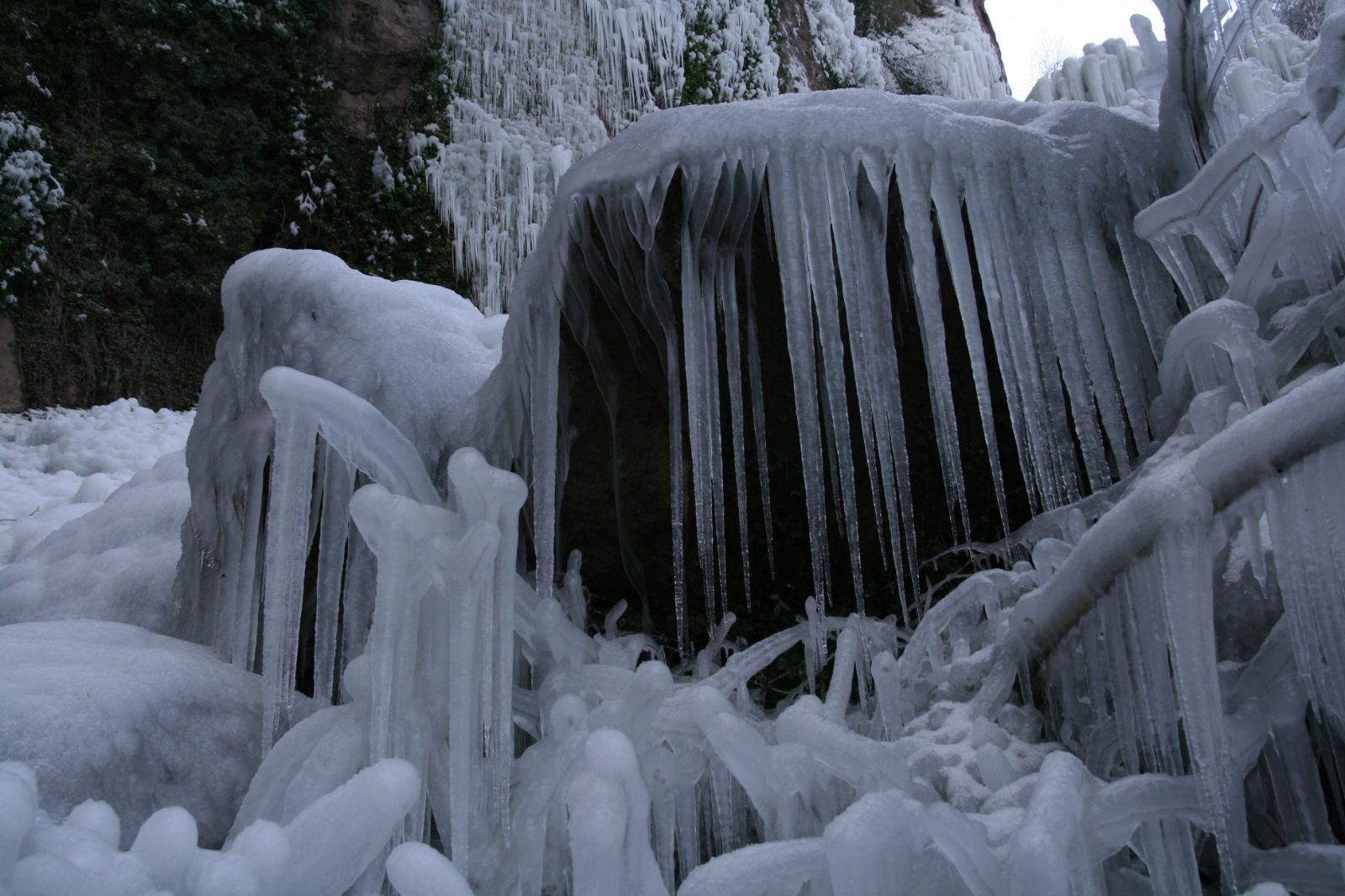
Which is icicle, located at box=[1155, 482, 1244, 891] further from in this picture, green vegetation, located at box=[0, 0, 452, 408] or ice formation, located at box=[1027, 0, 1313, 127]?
green vegetation, located at box=[0, 0, 452, 408]

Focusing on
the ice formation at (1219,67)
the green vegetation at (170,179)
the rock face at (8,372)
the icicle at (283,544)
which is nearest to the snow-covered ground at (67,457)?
the rock face at (8,372)

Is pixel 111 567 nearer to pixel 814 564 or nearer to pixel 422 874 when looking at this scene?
pixel 814 564

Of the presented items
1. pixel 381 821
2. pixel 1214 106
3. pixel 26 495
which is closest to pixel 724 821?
pixel 381 821

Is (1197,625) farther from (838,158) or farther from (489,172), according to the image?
(489,172)

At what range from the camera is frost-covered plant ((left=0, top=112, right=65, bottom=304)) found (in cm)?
754

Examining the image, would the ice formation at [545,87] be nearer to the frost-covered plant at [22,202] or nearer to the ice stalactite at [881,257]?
the frost-covered plant at [22,202]

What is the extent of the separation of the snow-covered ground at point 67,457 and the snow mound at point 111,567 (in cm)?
75

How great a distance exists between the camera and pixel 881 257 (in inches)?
105

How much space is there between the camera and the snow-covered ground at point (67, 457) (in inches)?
210

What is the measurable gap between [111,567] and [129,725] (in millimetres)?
2224

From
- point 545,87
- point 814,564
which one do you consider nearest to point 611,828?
point 814,564

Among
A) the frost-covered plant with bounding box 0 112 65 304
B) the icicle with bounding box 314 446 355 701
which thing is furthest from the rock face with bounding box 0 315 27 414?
the icicle with bounding box 314 446 355 701

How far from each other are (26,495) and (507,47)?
598 centimetres

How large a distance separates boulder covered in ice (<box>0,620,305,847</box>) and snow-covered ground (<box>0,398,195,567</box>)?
10.1 feet
